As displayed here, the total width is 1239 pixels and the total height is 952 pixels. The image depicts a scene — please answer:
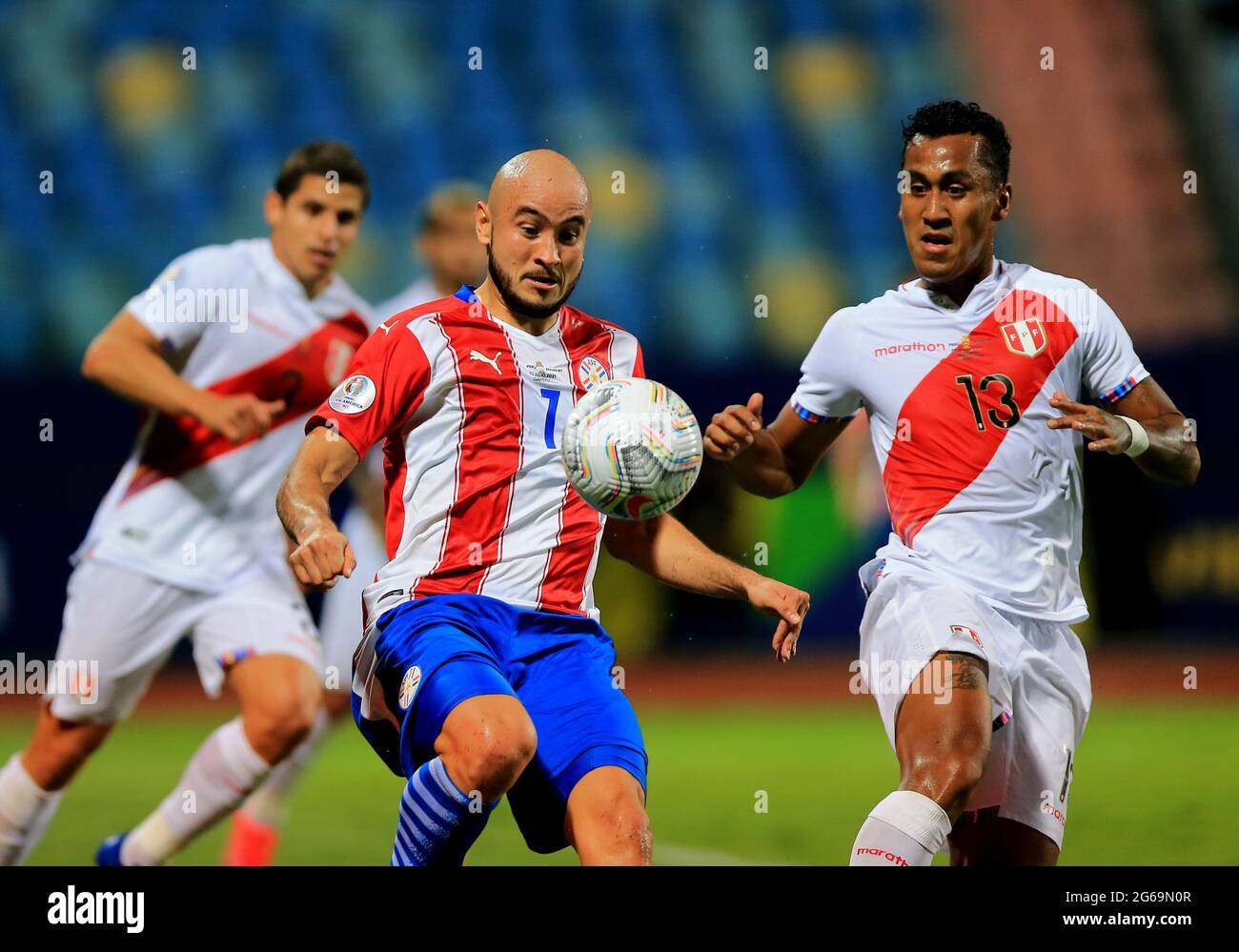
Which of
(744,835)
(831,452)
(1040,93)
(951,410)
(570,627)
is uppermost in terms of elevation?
(1040,93)

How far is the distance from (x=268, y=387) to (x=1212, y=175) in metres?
9.58

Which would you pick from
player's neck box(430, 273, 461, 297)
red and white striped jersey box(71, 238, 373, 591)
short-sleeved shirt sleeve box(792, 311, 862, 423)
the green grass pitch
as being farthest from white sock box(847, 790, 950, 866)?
player's neck box(430, 273, 461, 297)

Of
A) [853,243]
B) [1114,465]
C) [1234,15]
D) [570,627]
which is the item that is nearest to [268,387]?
[570,627]

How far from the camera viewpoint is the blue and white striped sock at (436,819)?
3984mm

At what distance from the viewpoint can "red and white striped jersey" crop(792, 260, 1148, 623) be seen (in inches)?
185

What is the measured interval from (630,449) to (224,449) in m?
2.66

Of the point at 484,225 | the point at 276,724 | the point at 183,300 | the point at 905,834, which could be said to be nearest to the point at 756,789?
the point at 276,724

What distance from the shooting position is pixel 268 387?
6367 millimetres

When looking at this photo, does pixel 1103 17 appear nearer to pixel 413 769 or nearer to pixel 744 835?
pixel 744 835

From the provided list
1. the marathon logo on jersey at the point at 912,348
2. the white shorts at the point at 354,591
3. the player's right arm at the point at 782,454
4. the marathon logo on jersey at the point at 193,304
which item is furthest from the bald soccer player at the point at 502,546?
the white shorts at the point at 354,591

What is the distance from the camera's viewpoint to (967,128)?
4812mm

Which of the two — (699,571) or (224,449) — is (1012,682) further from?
(224,449)

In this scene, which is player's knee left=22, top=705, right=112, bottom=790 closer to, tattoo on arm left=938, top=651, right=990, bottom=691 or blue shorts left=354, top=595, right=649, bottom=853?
blue shorts left=354, top=595, right=649, bottom=853

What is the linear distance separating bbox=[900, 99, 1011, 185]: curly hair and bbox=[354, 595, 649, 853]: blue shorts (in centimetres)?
174
